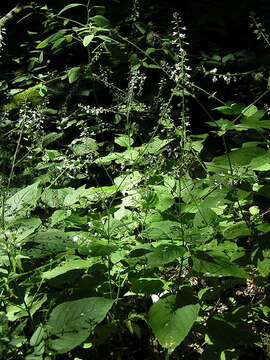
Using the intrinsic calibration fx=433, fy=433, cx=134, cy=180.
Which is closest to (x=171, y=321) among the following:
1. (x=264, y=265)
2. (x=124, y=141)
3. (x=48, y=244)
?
(x=264, y=265)

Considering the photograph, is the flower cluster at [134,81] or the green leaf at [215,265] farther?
the flower cluster at [134,81]

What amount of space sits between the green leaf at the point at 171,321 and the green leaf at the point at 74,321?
18cm

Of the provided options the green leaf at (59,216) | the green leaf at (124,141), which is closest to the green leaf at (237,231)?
the green leaf at (59,216)

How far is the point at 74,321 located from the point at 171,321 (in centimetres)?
32

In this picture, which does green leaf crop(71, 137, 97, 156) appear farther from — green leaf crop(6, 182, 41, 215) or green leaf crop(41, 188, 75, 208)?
green leaf crop(6, 182, 41, 215)

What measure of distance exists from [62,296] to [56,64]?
3417mm

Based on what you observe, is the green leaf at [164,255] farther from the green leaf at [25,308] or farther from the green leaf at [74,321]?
the green leaf at [25,308]

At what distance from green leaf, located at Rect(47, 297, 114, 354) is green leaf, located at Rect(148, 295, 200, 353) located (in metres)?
0.18

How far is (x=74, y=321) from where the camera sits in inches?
54.0

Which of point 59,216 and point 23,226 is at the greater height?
point 23,226

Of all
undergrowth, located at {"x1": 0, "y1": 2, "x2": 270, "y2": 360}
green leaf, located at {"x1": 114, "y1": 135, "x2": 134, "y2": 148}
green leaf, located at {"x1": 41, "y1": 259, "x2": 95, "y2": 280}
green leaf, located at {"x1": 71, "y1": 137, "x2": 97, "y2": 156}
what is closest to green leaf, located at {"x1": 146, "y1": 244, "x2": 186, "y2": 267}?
undergrowth, located at {"x1": 0, "y1": 2, "x2": 270, "y2": 360}

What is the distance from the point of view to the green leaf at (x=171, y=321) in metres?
1.38

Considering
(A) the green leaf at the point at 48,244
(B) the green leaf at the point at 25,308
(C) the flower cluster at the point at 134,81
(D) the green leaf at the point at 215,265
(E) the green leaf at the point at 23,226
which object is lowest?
(B) the green leaf at the point at 25,308

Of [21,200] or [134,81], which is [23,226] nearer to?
[21,200]
